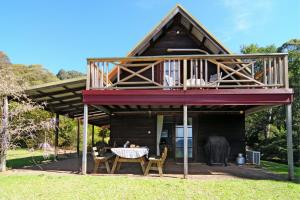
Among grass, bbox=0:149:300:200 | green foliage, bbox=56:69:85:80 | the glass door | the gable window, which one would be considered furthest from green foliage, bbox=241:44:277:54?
green foliage, bbox=56:69:85:80

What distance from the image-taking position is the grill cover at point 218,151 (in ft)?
36.4

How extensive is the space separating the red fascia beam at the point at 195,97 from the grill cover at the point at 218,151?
3.25m

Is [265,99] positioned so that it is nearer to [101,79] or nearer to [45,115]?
[101,79]

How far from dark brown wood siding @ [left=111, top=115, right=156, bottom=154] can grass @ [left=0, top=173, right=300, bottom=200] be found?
4689mm

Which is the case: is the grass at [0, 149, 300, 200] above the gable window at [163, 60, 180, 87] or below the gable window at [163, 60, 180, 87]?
below

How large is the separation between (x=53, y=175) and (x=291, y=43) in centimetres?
2462

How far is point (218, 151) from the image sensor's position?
11.1 m

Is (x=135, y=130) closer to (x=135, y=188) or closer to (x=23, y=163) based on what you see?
(x=23, y=163)

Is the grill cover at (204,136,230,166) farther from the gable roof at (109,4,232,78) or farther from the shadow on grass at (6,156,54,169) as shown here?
the shadow on grass at (6,156,54,169)

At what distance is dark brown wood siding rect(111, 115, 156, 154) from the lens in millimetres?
12586

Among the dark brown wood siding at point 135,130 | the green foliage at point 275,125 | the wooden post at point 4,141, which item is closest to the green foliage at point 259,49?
the green foliage at point 275,125

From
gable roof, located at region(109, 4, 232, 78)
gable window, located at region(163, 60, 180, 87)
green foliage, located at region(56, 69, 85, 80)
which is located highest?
green foliage, located at region(56, 69, 85, 80)

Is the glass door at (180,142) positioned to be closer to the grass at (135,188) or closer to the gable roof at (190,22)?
the gable roof at (190,22)

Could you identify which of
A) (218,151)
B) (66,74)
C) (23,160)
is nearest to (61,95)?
(23,160)
